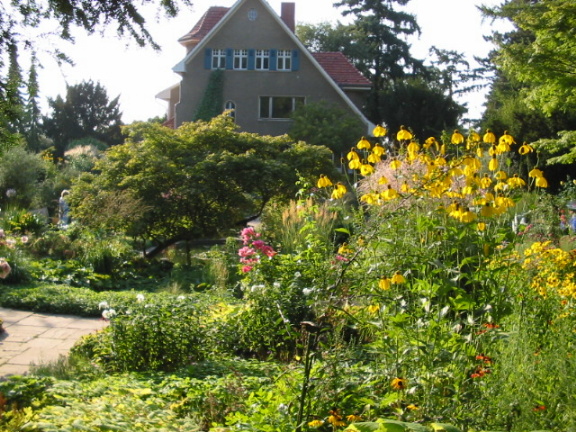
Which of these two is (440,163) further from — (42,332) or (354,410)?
(42,332)

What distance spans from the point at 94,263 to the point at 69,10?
6304 mm

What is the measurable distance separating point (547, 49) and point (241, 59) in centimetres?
1747

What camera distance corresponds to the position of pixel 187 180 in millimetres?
11656

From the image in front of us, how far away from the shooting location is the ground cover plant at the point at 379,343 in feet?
9.77

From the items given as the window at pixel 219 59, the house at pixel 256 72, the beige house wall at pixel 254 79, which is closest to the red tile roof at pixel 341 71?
the house at pixel 256 72

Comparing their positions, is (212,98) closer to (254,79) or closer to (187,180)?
(254,79)

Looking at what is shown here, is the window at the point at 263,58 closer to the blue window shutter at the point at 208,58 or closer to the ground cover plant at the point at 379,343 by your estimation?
the blue window shutter at the point at 208,58

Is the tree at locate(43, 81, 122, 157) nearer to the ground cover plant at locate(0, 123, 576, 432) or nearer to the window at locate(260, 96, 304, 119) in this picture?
the window at locate(260, 96, 304, 119)

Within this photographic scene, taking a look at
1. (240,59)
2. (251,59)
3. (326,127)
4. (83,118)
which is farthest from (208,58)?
(83,118)

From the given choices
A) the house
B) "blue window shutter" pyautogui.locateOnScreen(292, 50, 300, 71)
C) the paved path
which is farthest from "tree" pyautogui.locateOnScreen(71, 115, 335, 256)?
"blue window shutter" pyautogui.locateOnScreen(292, 50, 300, 71)

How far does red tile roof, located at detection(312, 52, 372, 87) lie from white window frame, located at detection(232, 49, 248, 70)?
11.6 ft

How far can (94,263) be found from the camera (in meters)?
9.77

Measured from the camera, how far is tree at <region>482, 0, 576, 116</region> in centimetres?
884

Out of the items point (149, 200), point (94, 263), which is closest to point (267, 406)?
point (94, 263)
